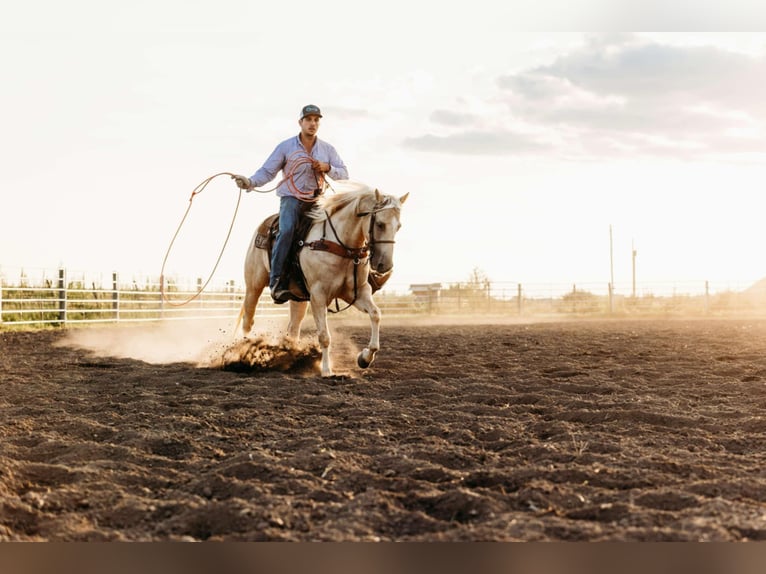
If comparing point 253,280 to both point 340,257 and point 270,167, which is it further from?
point 340,257

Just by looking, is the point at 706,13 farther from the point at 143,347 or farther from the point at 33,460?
the point at 143,347

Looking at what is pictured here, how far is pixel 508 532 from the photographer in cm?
220

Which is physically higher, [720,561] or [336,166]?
[336,166]

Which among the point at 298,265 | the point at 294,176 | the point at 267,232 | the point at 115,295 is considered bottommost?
the point at 115,295

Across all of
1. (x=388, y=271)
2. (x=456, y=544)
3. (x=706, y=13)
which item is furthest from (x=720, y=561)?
(x=388, y=271)

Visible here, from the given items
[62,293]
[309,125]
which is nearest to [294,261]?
[309,125]

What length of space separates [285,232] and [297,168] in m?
0.54

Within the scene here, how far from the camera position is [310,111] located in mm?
6090

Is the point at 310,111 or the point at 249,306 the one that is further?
the point at 249,306

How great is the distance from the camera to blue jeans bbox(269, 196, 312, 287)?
617 centimetres

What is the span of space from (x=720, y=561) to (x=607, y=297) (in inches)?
932

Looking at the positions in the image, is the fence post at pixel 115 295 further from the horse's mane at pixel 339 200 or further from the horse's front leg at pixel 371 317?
the horse's front leg at pixel 371 317

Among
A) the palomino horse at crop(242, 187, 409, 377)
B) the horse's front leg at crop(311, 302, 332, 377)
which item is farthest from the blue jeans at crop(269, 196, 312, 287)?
the horse's front leg at crop(311, 302, 332, 377)

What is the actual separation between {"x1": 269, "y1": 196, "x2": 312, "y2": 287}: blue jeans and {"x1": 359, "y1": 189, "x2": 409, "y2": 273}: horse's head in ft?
2.85
